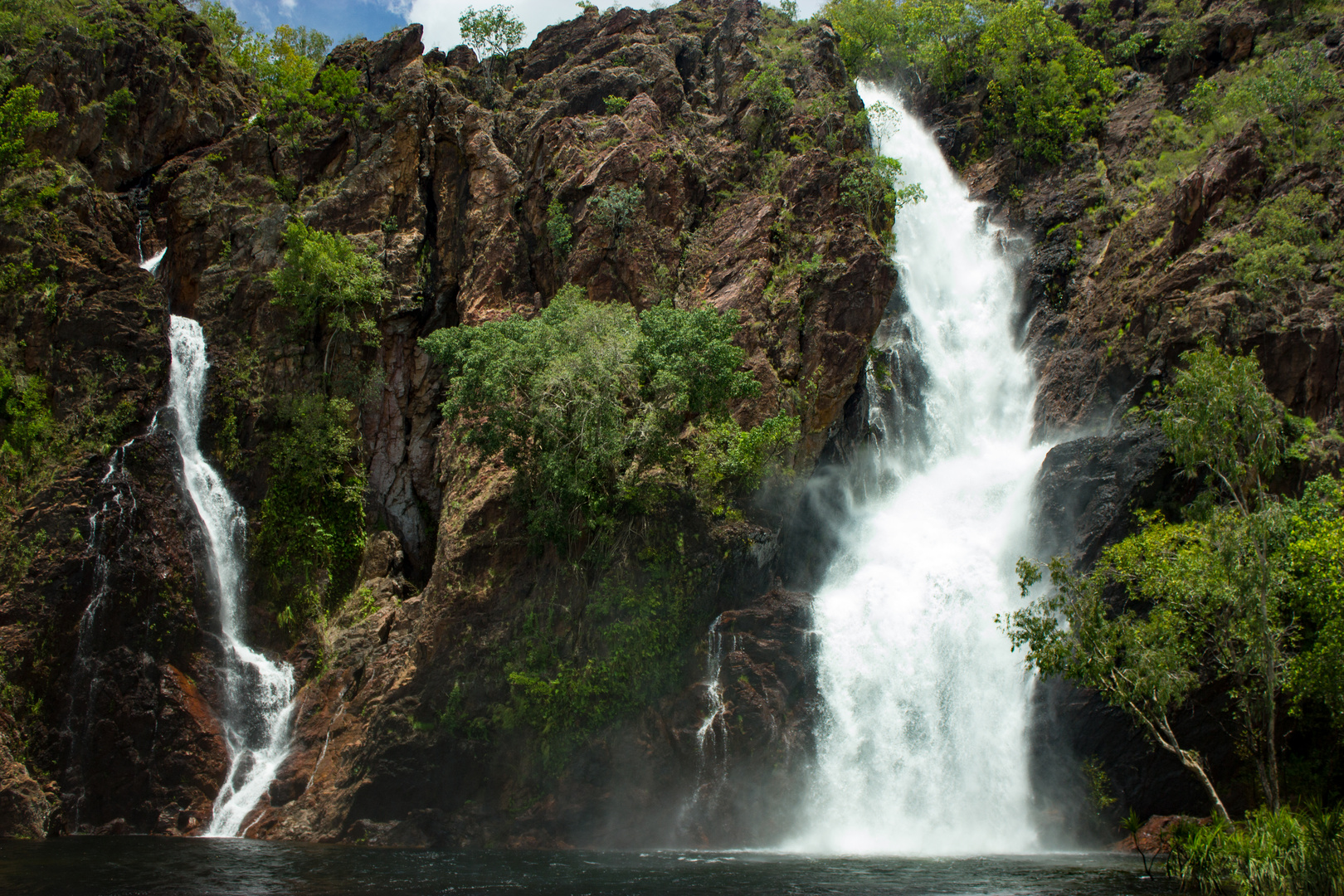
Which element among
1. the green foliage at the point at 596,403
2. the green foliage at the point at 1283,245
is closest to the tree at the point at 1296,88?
the green foliage at the point at 1283,245

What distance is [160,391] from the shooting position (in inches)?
1189

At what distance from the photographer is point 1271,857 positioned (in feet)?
43.3

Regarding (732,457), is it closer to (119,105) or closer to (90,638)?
(90,638)

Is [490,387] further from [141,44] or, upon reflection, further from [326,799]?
[141,44]

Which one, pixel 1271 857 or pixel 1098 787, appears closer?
pixel 1271 857

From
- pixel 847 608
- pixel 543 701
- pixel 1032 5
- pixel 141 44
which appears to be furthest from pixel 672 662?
pixel 1032 5

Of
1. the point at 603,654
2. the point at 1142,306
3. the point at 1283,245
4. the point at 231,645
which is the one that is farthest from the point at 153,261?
the point at 1283,245

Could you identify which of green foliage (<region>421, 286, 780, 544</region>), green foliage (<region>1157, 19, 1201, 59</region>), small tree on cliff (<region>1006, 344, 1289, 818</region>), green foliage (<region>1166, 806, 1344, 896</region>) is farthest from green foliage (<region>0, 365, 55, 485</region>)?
green foliage (<region>1157, 19, 1201, 59</region>)

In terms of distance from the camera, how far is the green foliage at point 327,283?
3291 centimetres

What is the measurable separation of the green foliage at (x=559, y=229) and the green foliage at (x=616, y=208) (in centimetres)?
125

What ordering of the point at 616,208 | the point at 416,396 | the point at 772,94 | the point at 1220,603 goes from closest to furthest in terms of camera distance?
the point at 1220,603 < the point at 416,396 < the point at 616,208 < the point at 772,94

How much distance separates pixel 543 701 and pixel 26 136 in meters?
30.0

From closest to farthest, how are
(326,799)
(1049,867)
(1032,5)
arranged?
(1049,867)
(326,799)
(1032,5)

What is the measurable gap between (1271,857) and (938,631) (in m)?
13.2
